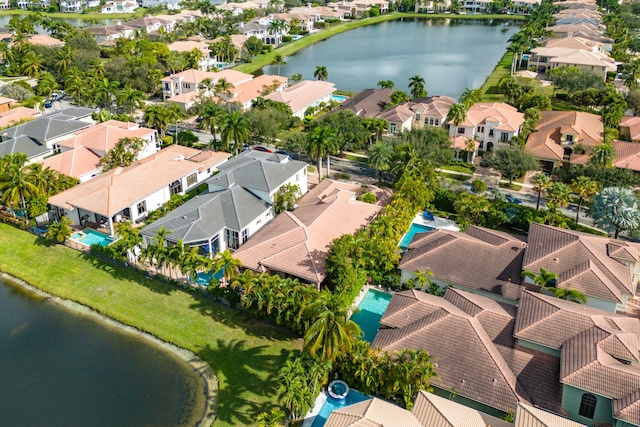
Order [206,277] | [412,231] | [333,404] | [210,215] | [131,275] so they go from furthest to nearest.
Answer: [412,231] → [210,215] → [131,275] → [206,277] → [333,404]

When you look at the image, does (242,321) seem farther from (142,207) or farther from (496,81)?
(496,81)

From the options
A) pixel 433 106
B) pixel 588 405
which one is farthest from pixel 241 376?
pixel 433 106

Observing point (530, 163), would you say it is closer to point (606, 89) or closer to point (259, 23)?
point (606, 89)

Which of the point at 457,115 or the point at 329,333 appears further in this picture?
the point at 457,115

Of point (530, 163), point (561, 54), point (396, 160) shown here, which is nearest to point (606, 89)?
point (561, 54)

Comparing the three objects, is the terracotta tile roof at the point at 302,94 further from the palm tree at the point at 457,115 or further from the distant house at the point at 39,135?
the distant house at the point at 39,135

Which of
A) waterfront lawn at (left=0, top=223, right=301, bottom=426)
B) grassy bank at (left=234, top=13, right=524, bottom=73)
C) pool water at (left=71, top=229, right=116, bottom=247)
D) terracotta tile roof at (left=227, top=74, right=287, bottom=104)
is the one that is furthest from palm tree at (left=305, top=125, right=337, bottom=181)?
grassy bank at (left=234, top=13, right=524, bottom=73)
